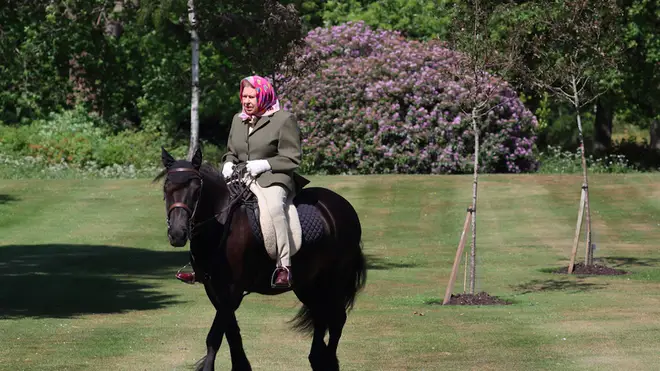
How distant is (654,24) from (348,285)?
3508 centimetres

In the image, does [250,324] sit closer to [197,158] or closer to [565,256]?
[197,158]

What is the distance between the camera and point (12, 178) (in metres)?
39.2

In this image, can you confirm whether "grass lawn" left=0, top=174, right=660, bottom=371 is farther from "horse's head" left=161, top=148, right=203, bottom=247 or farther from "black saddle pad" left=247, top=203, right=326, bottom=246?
"horse's head" left=161, top=148, right=203, bottom=247

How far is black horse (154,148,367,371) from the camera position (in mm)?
9961

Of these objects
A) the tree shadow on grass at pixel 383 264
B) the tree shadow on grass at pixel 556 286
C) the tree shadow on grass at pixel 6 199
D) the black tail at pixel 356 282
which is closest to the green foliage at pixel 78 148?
the tree shadow on grass at pixel 6 199

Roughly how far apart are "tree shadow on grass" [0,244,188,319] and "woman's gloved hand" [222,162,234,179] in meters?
7.47

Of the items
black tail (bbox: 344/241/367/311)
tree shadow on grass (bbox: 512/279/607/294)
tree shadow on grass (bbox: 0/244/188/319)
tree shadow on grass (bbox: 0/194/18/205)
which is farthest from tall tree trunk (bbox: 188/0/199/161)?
black tail (bbox: 344/241/367/311)

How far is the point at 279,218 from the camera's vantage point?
10.7 metres

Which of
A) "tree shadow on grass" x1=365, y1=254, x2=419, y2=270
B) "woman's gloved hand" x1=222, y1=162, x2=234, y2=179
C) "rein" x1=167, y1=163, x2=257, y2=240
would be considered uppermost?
"woman's gloved hand" x1=222, y1=162, x2=234, y2=179

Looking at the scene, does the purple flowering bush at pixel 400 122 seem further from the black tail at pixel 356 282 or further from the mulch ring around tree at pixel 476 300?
the black tail at pixel 356 282

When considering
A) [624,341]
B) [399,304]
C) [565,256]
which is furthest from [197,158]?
[565,256]

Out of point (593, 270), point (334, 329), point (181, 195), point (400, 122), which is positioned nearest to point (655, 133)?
point (400, 122)

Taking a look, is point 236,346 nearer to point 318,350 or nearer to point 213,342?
point 213,342

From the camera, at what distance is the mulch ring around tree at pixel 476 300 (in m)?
19.2
